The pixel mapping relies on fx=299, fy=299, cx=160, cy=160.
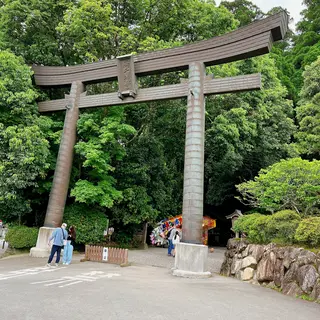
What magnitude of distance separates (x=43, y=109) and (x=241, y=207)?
19.5 m

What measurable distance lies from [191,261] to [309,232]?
12.7 feet

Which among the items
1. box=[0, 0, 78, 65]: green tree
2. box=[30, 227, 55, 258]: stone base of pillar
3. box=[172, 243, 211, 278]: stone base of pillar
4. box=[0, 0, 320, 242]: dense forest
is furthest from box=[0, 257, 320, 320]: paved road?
box=[0, 0, 78, 65]: green tree

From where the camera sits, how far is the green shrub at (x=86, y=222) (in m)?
14.9

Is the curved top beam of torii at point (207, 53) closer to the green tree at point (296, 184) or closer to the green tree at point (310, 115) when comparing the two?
the green tree at point (296, 184)

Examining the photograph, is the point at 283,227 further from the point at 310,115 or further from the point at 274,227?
the point at 310,115

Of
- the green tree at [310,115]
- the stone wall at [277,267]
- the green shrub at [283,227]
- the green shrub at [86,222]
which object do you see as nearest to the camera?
the stone wall at [277,267]

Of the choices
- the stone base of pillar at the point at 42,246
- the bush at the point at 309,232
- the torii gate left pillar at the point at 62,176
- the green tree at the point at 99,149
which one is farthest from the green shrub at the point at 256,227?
the stone base of pillar at the point at 42,246

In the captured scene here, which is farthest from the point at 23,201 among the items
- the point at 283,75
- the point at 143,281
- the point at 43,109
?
the point at 283,75

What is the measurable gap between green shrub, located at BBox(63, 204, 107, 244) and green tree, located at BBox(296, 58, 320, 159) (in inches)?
597

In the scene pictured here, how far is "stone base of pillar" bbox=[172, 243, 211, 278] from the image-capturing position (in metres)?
9.80

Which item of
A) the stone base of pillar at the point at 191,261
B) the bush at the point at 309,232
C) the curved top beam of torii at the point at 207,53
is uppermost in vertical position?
the curved top beam of torii at the point at 207,53

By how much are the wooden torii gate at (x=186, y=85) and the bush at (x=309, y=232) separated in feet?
11.3

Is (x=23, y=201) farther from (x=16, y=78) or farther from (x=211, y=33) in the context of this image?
(x=211, y=33)

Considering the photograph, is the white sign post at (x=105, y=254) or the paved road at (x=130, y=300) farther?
the white sign post at (x=105, y=254)
